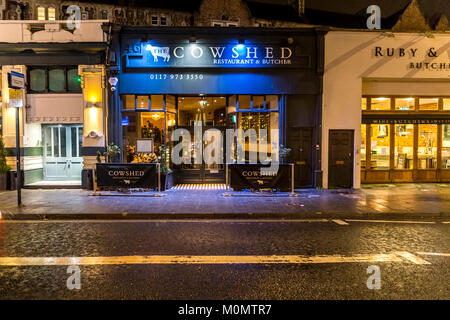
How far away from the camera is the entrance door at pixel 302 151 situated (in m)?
14.1

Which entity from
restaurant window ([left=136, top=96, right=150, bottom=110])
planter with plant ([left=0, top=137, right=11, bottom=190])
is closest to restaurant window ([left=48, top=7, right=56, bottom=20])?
planter with plant ([left=0, top=137, right=11, bottom=190])

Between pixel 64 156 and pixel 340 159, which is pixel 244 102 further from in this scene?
pixel 64 156

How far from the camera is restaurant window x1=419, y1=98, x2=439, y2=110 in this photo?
49.8 ft

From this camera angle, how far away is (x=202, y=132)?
1464 centimetres

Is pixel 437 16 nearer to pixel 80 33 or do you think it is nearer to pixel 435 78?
pixel 435 78

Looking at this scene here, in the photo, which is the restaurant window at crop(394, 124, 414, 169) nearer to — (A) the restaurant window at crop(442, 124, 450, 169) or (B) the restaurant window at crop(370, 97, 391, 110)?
(B) the restaurant window at crop(370, 97, 391, 110)

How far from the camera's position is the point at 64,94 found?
13.9 m

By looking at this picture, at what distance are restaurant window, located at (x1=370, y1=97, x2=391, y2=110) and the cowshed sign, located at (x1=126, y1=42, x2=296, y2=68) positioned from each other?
417cm

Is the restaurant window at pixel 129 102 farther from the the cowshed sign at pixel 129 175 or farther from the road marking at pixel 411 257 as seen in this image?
the road marking at pixel 411 257

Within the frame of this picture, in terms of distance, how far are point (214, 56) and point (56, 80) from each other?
640 centimetres

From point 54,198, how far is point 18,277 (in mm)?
7196

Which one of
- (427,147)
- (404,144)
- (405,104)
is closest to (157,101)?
(405,104)

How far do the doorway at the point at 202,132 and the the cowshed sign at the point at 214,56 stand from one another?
1568 mm
